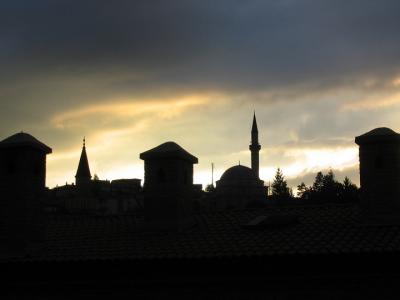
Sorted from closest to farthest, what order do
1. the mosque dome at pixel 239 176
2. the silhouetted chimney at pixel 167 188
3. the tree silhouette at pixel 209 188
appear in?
the silhouetted chimney at pixel 167 188, the mosque dome at pixel 239 176, the tree silhouette at pixel 209 188

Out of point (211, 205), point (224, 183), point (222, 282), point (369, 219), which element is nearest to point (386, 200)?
point (369, 219)

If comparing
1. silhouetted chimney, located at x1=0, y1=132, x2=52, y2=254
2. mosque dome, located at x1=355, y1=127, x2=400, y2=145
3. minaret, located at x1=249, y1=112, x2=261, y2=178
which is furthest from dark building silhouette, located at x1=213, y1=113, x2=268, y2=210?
mosque dome, located at x1=355, y1=127, x2=400, y2=145

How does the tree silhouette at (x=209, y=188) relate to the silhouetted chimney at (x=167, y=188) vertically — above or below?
above

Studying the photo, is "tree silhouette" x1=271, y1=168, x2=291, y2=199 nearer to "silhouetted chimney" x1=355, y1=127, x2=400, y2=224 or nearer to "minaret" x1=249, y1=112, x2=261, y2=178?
"minaret" x1=249, y1=112, x2=261, y2=178

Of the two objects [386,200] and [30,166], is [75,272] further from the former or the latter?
[386,200]

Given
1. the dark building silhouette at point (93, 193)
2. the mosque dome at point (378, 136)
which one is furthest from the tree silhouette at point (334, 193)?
the mosque dome at point (378, 136)

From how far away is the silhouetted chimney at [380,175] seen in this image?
12.6 m

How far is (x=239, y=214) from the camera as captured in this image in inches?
561

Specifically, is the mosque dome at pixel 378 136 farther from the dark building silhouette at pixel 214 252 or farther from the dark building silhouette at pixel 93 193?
the dark building silhouette at pixel 93 193

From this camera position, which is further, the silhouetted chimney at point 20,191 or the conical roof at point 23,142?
the conical roof at point 23,142

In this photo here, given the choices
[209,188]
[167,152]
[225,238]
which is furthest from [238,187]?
[225,238]

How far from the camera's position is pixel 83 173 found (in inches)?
2421

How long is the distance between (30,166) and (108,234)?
238 cm

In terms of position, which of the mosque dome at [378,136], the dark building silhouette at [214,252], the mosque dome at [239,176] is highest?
the mosque dome at [239,176]
